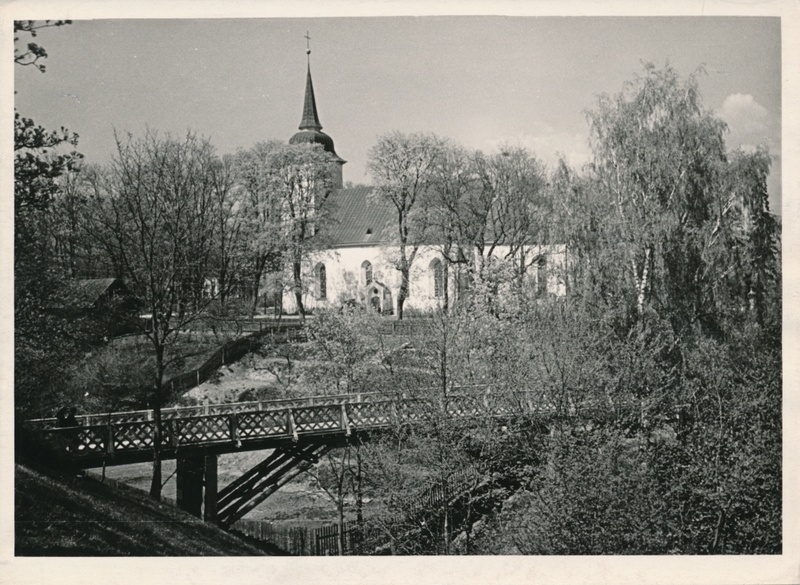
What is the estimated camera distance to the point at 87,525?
26.0 ft

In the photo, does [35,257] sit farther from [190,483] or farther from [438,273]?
[438,273]

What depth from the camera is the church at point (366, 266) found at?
1356 cm

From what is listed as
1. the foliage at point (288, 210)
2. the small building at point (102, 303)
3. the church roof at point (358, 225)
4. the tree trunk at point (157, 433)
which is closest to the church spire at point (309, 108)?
the small building at point (102, 303)

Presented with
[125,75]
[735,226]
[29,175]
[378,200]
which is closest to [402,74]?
[125,75]

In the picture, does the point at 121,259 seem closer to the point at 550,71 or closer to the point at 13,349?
the point at 13,349

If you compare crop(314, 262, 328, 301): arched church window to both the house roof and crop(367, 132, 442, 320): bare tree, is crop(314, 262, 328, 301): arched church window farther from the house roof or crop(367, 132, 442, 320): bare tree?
the house roof

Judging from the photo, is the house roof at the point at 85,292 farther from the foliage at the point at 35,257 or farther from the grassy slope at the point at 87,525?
the grassy slope at the point at 87,525

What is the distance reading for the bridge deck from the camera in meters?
Answer: 9.61

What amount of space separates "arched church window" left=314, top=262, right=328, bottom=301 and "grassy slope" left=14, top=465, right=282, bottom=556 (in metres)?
12.2

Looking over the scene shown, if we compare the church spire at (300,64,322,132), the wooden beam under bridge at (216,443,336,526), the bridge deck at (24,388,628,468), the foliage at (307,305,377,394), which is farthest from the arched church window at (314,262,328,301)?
the church spire at (300,64,322,132)

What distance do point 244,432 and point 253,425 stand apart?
2.78ft

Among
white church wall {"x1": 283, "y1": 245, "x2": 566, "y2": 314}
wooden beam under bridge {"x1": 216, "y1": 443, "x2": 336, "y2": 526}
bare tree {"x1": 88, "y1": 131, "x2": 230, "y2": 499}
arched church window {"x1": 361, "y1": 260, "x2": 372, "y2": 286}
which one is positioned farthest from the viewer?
arched church window {"x1": 361, "y1": 260, "x2": 372, "y2": 286}

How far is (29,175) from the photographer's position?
8.07 meters

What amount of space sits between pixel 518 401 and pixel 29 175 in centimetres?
753
